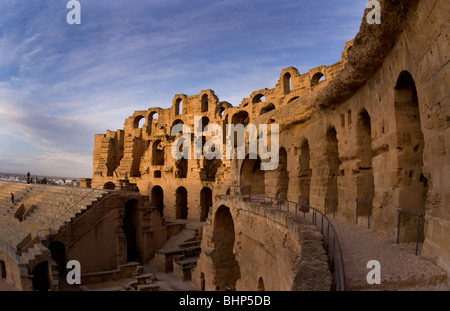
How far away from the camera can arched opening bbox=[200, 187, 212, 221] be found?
24469 millimetres

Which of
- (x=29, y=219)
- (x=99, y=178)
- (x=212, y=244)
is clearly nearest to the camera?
(x=212, y=244)

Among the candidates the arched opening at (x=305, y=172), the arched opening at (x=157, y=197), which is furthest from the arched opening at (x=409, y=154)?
the arched opening at (x=157, y=197)

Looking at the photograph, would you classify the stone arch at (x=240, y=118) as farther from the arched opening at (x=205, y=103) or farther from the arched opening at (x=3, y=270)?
the arched opening at (x=3, y=270)

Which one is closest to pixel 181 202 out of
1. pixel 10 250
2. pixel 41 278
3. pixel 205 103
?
pixel 205 103

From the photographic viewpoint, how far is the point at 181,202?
26609 mm

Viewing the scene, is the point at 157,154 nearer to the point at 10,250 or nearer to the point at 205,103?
the point at 205,103

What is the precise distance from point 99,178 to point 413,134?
3144 cm

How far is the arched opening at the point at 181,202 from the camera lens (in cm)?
2608

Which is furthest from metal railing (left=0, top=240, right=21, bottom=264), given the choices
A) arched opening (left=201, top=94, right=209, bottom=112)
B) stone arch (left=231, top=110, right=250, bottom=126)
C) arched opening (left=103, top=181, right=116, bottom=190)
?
arched opening (left=201, top=94, right=209, bottom=112)

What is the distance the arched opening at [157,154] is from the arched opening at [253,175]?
48.1 feet

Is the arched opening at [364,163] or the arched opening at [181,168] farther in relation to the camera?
the arched opening at [181,168]
